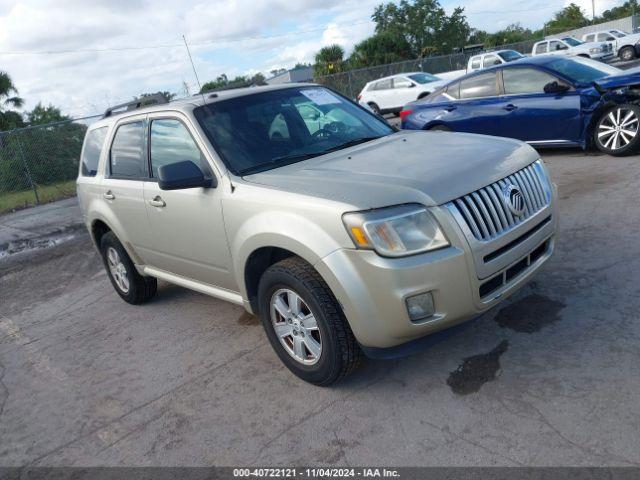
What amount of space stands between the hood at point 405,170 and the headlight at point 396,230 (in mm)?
55

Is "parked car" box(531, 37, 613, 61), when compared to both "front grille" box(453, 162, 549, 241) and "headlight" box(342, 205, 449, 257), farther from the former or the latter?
"headlight" box(342, 205, 449, 257)

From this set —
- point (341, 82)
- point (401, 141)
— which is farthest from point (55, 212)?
point (341, 82)

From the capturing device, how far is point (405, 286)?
2.84 meters

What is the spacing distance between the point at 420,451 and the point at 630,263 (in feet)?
8.61

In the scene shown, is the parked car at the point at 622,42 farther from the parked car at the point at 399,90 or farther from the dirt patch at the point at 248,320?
the dirt patch at the point at 248,320

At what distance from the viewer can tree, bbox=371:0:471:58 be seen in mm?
64750

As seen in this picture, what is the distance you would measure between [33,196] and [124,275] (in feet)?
34.5

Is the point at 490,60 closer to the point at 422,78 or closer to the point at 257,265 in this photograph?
the point at 422,78

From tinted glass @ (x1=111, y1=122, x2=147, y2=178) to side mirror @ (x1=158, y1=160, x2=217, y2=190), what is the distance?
3.46 ft

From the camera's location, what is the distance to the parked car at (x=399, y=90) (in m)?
20.3

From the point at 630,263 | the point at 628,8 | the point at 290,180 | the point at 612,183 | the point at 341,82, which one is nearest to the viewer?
the point at 290,180

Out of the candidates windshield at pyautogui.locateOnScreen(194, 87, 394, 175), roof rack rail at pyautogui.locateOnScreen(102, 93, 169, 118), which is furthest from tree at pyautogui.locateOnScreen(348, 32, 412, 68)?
windshield at pyautogui.locateOnScreen(194, 87, 394, 175)

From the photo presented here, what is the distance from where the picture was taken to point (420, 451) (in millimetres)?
2748

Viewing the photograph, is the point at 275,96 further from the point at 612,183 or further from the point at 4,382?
the point at 612,183
